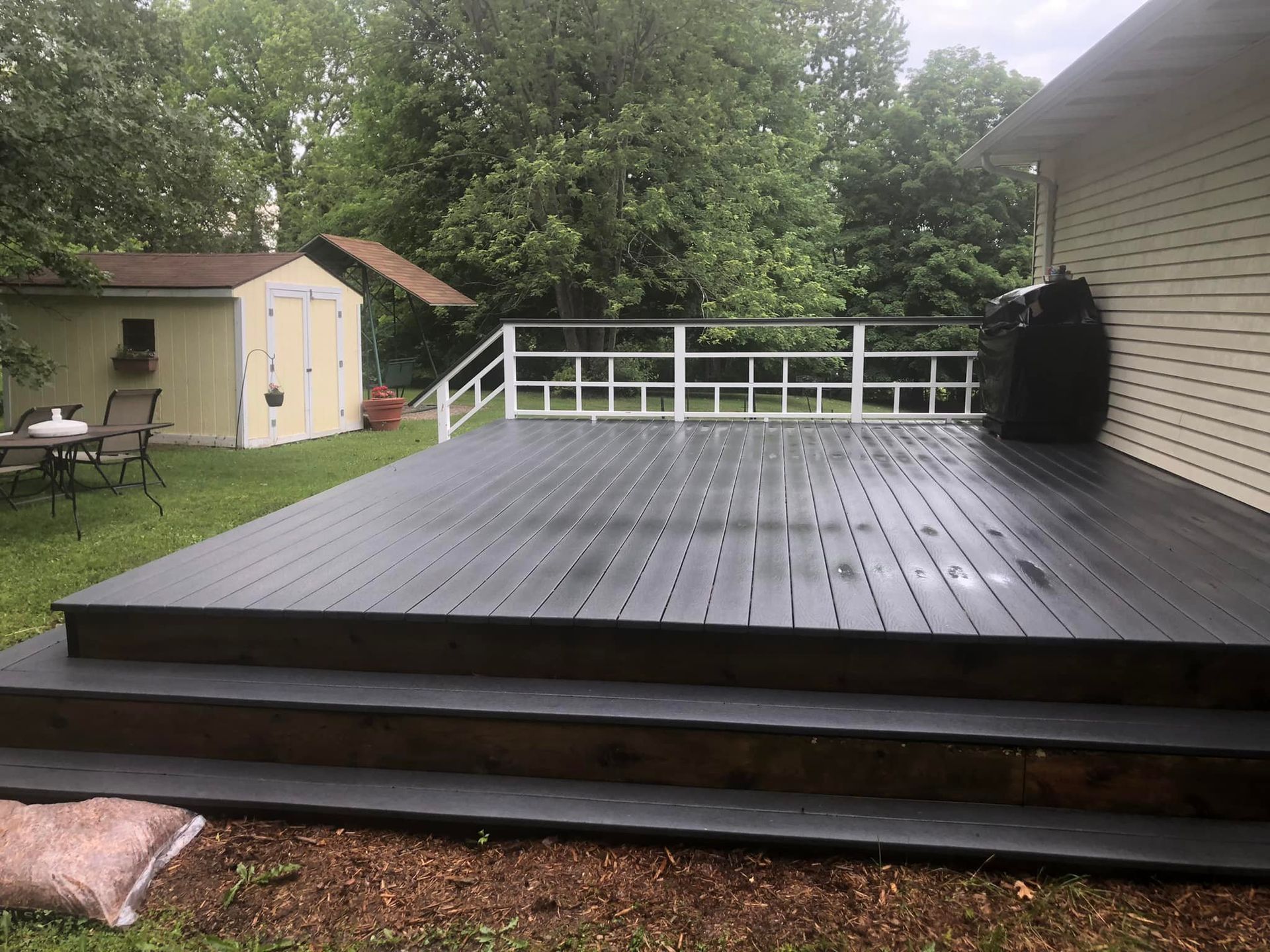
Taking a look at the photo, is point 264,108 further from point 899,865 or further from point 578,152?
point 899,865

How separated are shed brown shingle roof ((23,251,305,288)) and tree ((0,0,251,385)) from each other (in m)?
0.69

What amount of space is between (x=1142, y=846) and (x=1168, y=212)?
4009 millimetres

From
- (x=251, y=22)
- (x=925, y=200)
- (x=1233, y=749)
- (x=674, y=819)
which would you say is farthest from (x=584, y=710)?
(x=251, y=22)

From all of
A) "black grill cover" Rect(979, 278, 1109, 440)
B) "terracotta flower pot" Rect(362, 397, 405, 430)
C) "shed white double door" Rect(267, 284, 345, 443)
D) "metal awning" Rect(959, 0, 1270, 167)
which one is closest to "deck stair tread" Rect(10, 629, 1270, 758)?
"metal awning" Rect(959, 0, 1270, 167)

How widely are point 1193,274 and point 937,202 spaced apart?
16330 mm

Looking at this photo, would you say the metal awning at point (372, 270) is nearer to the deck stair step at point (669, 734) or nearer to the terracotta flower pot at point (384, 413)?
the terracotta flower pot at point (384, 413)

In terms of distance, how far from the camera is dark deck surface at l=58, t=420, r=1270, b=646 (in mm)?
2555

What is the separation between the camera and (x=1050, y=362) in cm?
591

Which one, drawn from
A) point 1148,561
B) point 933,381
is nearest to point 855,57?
point 933,381

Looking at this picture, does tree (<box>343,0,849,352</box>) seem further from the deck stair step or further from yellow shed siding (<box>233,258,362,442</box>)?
the deck stair step

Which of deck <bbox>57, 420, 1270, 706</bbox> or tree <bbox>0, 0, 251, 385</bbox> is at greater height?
tree <bbox>0, 0, 251, 385</bbox>

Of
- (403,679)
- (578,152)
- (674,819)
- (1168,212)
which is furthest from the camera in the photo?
(578,152)

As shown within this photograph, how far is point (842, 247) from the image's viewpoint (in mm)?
20812

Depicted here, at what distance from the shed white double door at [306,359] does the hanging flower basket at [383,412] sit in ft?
1.24
